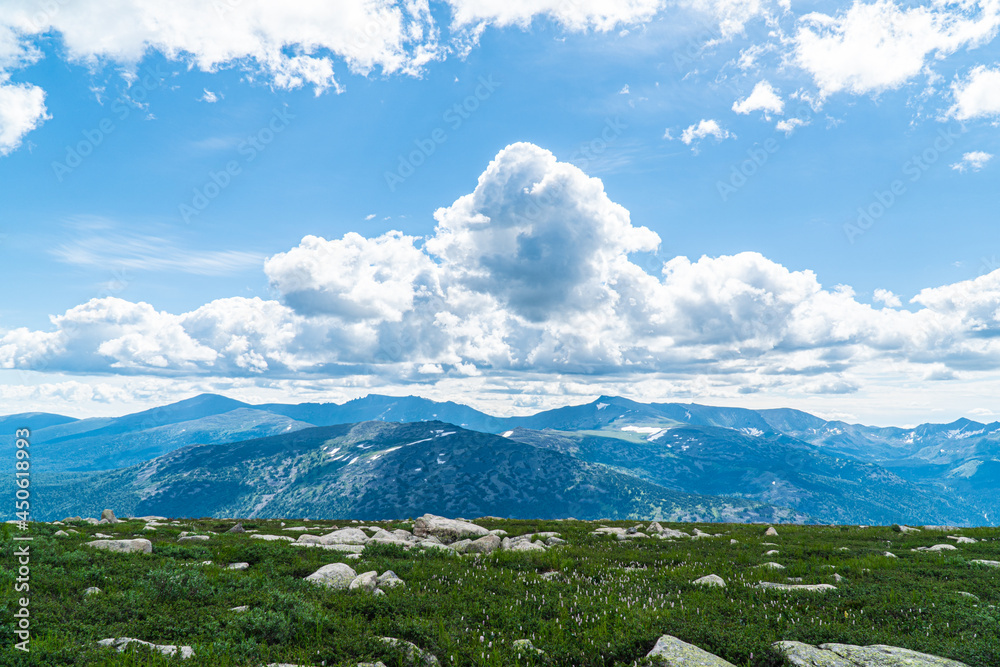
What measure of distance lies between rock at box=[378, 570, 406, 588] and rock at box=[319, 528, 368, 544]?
Answer: 9296 millimetres

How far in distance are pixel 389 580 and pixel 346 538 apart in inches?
449

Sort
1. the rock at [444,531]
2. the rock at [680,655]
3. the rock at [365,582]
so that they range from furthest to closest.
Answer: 1. the rock at [444,531]
2. the rock at [365,582]
3. the rock at [680,655]

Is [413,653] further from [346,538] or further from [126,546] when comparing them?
[346,538]

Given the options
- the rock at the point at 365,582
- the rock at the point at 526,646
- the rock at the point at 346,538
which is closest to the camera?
the rock at the point at 526,646

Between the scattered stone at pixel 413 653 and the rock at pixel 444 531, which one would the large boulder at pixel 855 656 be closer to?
the scattered stone at pixel 413 653

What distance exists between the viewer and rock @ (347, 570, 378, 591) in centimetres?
1373

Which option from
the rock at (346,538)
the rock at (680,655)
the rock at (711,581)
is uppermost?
the rock at (680,655)

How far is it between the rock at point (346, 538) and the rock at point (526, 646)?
15.5 metres

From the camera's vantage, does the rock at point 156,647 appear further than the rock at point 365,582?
No

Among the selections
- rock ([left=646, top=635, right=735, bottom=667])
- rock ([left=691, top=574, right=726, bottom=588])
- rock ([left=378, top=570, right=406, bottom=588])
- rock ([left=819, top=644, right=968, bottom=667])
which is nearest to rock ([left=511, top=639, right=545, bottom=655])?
rock ([left=646, top=635, right=735, bottom=667])

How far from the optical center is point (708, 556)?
2098 centimetres

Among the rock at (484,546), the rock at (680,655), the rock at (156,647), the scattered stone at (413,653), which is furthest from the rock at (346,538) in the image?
the rock at (680,655)

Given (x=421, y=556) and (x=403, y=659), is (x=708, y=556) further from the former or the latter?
(x=403, y=659)

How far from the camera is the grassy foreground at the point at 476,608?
9.69m
